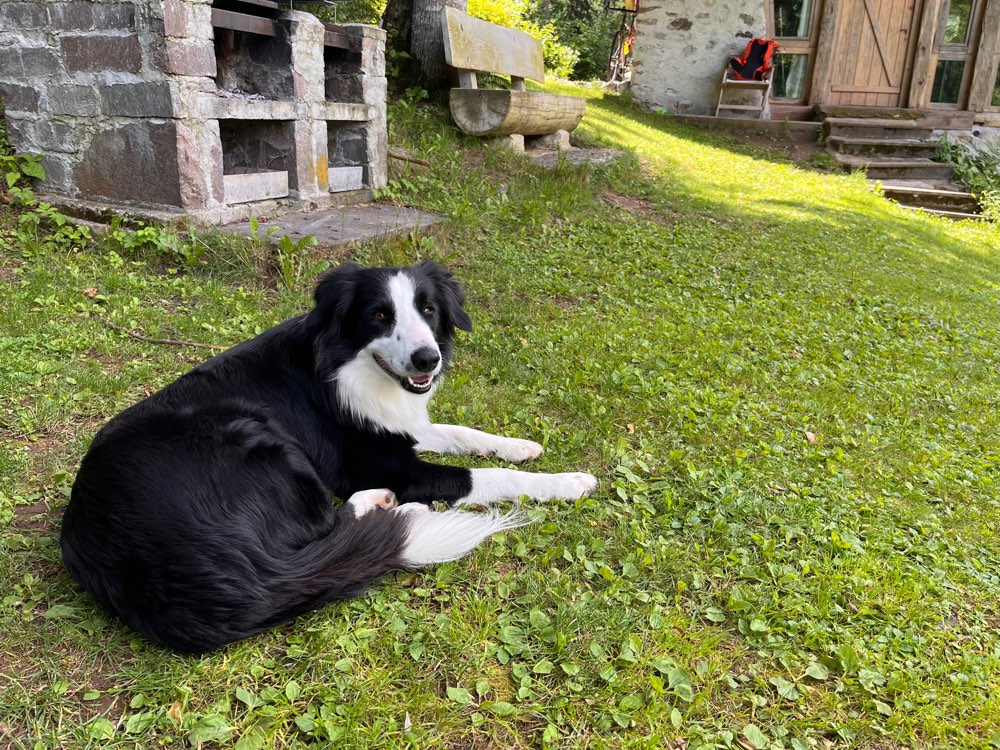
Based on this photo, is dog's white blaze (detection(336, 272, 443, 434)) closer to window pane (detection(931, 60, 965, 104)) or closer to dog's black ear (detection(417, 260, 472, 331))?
dog's black ear (detection(417, 260, 472, 331))

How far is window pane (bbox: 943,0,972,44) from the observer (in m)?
14.2

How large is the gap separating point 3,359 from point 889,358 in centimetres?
543

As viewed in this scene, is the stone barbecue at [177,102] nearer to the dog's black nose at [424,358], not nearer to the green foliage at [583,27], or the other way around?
the dog's black nose at [424,358]

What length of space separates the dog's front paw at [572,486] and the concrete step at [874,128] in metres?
13.0

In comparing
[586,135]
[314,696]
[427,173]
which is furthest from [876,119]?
Result: [314,696]

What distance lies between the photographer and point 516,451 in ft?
10.3

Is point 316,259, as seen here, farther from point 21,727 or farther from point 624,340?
point 21,727

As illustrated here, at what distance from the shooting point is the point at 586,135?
10.2m

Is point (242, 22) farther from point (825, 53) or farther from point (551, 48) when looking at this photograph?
point (551, 48)

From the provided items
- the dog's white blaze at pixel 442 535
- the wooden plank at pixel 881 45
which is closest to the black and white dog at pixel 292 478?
the dog's white blaze at pixel 442 535

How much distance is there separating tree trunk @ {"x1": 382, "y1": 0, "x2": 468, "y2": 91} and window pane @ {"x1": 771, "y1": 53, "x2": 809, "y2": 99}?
936 cm

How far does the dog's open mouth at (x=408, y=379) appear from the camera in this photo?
2.66 metres

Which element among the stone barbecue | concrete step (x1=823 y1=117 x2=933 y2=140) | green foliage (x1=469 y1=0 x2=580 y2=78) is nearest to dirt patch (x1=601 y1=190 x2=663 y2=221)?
the stone barbecue

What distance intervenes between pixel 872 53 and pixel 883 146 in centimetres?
240
